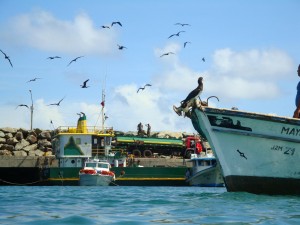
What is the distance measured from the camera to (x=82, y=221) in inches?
410

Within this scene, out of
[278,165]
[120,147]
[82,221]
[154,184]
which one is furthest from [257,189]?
[120,147]

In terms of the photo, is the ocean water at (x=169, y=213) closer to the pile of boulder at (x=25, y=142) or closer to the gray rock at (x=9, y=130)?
the pile of boulder at (x=25, y=142)

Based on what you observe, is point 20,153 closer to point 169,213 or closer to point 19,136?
point 19,136

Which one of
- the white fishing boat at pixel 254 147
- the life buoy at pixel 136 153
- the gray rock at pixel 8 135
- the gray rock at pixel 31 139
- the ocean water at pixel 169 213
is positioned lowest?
the ocean water at pixel 169 213

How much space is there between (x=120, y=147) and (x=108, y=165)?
880 centimetres

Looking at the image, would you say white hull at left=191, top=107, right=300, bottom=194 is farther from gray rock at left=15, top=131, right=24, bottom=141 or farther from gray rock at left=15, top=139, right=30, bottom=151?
gray rock at left=15, top=131, right=24, bottom=141

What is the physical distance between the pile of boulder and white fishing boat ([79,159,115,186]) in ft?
24.2

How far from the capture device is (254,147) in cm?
1680

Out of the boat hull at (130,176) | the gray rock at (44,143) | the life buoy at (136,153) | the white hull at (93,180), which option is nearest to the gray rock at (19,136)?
the gray rock at (44,143)

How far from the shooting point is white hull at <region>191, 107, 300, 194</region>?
16578 millimetres

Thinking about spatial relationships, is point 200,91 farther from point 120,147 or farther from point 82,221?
point 120,147

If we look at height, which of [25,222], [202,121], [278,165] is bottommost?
[25,222]

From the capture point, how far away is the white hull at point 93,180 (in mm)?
40375

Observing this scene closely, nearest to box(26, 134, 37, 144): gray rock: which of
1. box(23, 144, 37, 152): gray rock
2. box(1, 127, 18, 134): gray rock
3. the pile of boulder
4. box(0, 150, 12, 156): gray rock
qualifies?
the pile of boulder
